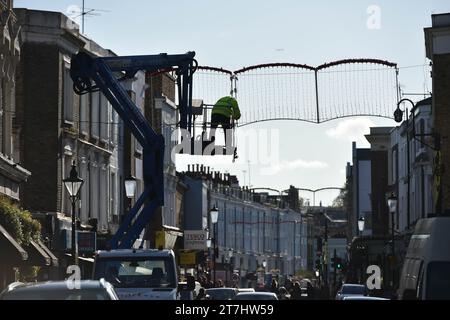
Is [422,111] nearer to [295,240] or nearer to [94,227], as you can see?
[94,227]

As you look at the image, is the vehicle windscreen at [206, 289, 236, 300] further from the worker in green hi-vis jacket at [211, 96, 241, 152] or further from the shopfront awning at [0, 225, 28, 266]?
the shopfront awning at [0, 225, 28, 266]

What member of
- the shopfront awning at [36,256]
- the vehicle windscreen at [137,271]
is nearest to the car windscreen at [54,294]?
the vehicle windscreen at [137,271]

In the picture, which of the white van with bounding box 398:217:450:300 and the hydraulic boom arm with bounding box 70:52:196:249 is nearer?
the white van with bounding box 398:217:450:300

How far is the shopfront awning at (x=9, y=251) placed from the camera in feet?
123

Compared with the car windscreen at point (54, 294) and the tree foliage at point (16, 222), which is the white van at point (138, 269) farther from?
the car windscreen at point (54, 294)

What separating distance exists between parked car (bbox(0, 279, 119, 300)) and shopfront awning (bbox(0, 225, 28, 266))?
735 inches

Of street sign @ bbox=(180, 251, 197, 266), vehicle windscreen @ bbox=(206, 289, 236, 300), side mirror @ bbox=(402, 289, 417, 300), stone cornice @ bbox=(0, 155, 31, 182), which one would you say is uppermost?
stone cornice @ bbox=(0, 155, 31, 182)

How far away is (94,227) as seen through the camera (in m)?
61.2

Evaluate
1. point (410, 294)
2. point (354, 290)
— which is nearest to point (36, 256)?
point (354, 290)

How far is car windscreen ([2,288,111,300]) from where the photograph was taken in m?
18.6

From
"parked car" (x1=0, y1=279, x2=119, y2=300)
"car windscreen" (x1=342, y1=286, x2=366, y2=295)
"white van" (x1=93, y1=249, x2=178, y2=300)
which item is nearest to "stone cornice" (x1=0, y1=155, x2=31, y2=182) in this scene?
"white van" (x1=93, y1=249, x2=178, y2=300)
